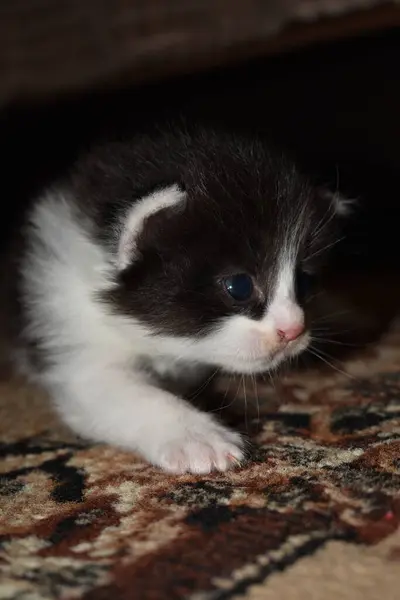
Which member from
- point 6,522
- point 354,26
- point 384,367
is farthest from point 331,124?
point 6,522

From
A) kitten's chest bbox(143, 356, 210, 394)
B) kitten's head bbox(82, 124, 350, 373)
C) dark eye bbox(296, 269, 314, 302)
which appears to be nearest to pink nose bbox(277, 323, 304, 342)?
kitten's head bbox(82, 124, 350, 373)

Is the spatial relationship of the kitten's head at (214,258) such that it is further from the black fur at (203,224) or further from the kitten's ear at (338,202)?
the kitten's ear at (338,202)

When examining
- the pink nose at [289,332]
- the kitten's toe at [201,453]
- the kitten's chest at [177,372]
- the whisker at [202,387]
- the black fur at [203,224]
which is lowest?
the kitten's toe at [201,453]

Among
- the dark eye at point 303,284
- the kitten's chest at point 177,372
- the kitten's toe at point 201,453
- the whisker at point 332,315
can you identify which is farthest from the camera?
the whisker at point 332,315

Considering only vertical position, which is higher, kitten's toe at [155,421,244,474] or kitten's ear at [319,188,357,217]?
kitten's ear at [319,188,357,217]

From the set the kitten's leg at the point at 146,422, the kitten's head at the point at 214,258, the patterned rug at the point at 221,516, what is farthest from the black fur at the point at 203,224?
the patterned rug at the point at 221,516

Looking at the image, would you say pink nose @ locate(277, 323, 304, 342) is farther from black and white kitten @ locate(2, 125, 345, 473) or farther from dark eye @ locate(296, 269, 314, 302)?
dark eye @ locate(296, 269, 314, 302)

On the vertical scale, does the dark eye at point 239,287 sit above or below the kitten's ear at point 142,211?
below
